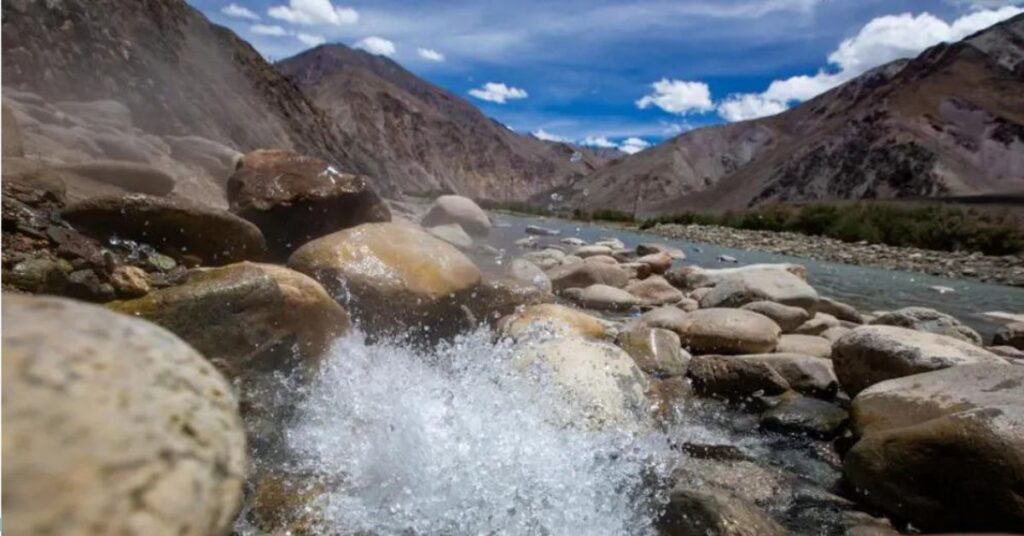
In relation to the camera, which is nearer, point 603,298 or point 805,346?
point 805,346

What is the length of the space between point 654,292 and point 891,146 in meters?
129

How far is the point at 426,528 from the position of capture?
3.32 meters

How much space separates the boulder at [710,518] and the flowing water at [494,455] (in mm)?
169

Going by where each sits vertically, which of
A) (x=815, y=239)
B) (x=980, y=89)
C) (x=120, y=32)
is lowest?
(x=815, y=239)

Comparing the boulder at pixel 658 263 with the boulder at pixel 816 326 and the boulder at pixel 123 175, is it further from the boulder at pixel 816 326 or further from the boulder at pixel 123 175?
the boulder at pixel 123 175

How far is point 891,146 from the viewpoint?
116875mm

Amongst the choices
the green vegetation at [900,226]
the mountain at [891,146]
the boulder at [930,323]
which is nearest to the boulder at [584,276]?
the boulder at [930,323]

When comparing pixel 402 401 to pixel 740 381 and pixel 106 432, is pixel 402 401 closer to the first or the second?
pixel 106 432

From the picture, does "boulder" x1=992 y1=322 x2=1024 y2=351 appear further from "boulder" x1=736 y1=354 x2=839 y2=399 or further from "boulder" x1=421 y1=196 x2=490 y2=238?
"boulder" x1=421 y1=196 x2=490 y2=238

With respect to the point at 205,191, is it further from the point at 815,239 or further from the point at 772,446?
the point at 815,239

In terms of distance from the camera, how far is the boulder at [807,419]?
5.54 m

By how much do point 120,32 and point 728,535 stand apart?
33336 mm

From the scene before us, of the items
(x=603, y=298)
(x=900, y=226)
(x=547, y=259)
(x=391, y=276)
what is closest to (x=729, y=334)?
(x=603, y=298)

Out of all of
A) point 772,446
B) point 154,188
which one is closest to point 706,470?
point 772,446
